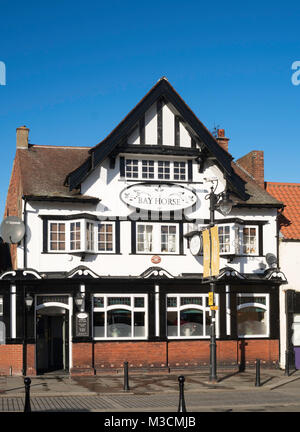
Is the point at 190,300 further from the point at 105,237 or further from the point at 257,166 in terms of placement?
the point at 257,166

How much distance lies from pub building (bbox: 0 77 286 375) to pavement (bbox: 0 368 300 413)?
1348mm

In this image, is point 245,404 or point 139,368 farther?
point 139,368

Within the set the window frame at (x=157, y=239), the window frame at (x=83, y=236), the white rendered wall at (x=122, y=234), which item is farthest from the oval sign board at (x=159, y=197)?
the window frame at (x=83, y=236)

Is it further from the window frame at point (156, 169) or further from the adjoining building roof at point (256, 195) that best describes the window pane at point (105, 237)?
the adjoining building roof at point (256, 195)

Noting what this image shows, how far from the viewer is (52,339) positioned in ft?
94.4

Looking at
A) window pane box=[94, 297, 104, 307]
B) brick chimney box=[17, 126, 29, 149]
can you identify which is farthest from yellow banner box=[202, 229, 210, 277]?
brick chimney box=[17, 126, 29, 149]

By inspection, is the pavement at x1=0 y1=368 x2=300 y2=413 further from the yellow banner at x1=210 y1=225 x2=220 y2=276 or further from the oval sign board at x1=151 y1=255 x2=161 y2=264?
the oval sign board at x1=151 y1=255 x2=161 y2=264

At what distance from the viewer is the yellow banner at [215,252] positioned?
24.6 m

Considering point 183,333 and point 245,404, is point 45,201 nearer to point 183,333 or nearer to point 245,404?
point 183,333

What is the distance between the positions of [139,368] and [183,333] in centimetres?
241

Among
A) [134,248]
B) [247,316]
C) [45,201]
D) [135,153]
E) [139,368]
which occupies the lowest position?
[139,368]

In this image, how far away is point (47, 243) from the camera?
2755cm
